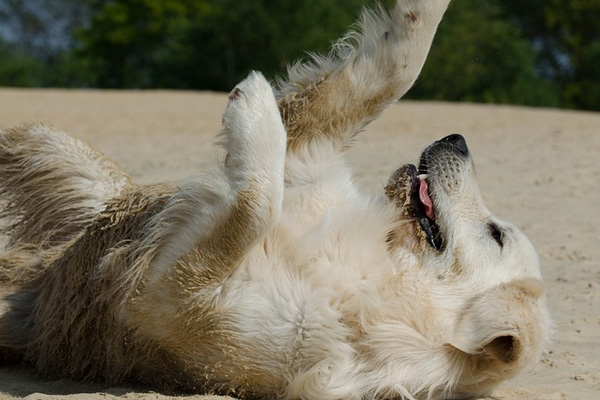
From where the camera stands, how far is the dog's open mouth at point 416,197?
4.49 metres

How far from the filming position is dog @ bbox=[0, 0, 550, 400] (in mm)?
3945

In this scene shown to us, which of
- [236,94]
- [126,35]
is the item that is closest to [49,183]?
[236,94]

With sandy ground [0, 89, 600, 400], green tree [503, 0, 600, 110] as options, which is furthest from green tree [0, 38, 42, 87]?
green tree [503, 0, 600, 110]

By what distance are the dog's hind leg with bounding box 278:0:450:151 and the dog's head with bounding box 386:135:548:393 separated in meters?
0.52

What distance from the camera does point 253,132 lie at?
4.00 m

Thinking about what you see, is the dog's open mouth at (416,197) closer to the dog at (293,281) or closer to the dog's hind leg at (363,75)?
the dog at (293,281)

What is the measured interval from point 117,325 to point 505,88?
43227 mm

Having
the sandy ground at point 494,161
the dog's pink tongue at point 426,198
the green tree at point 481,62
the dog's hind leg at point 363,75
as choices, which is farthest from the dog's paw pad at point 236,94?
the green tree at point 481,62

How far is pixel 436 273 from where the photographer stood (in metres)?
4.31

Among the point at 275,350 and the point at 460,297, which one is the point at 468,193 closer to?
the point at 460,297

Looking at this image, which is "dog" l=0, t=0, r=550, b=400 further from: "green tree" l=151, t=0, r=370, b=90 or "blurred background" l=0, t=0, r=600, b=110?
"green tree" l=151, t=0, r=370, b=90

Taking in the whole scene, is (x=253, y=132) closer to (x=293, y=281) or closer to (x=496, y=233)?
(x=293, y=281)

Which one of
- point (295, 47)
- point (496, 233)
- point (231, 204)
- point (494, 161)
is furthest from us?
point (295, 47)

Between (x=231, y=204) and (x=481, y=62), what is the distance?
42.1m
